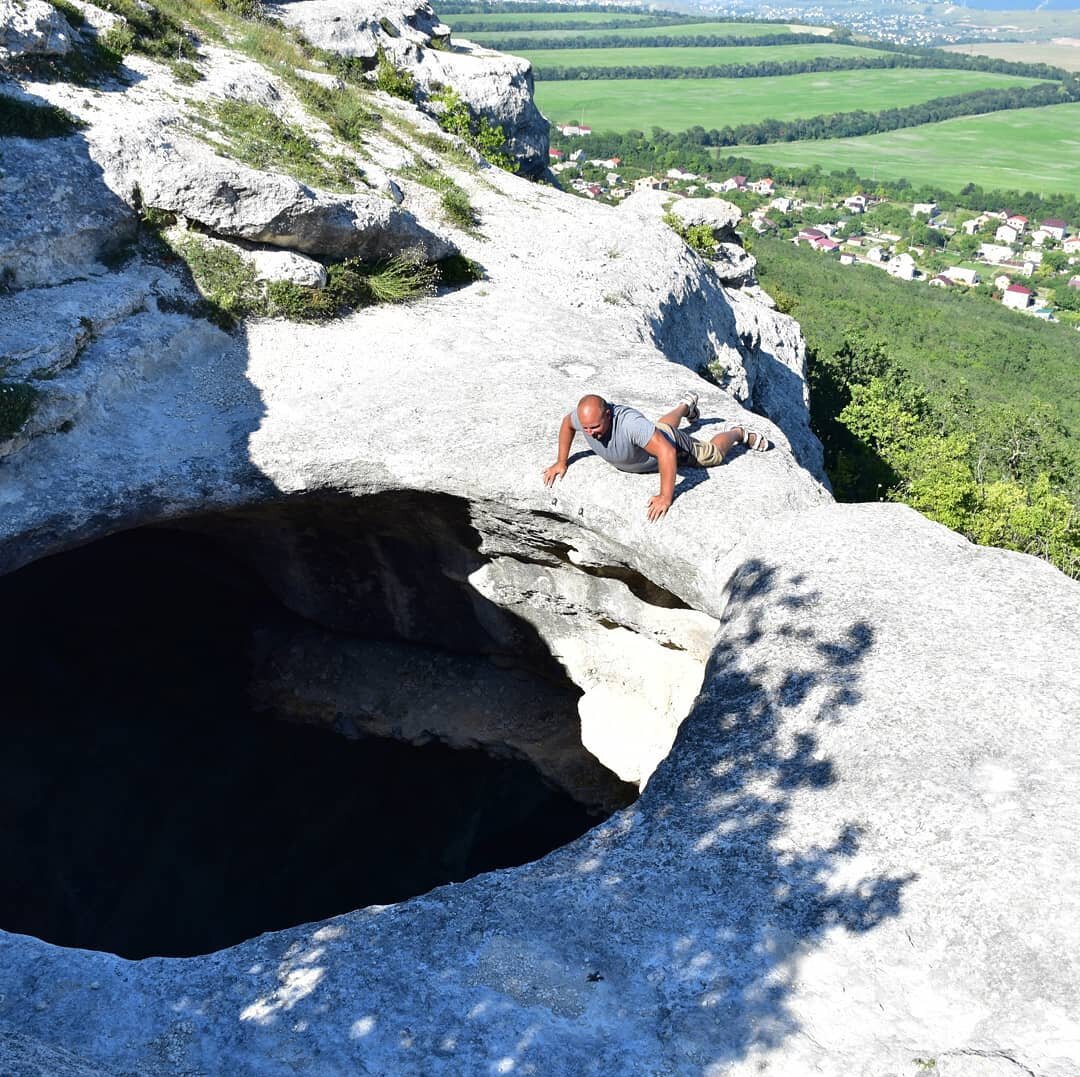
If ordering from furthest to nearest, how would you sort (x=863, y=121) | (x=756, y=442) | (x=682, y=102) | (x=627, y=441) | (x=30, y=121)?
1. (x=682, y=102)
2. (x=863, y=121)
3. (x=30, y=121)
4. (x=756, y=442)
5. (x=627, y=441)

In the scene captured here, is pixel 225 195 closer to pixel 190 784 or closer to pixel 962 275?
pixel 190 784

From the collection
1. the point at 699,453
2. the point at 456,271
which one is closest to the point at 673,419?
the point at 699,453

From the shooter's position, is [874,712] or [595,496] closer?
[874,712]

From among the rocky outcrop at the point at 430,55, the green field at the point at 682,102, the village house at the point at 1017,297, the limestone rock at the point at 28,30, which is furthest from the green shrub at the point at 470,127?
the green field at the point at 682,102

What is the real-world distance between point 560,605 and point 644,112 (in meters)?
169

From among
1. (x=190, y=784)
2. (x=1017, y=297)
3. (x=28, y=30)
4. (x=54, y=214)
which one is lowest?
(x=1017, y=297)

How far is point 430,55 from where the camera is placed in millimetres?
27562

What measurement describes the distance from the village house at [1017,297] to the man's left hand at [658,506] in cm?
10931

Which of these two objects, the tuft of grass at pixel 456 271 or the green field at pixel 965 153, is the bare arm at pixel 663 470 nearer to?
the tuft of grass at pixel 456 271

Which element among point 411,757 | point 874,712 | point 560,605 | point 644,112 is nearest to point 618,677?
point 560,605

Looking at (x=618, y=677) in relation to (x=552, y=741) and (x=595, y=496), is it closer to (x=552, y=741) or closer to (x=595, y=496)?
(x=552, y=741)

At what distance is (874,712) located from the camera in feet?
25.3

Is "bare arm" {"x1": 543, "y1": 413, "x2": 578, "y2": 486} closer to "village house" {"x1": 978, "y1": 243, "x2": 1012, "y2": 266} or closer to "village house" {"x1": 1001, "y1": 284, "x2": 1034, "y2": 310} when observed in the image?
"village house" {"x1": 1001, "y1": 284, "x2": 1034, "y2": 310}

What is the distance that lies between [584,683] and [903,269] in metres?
104
